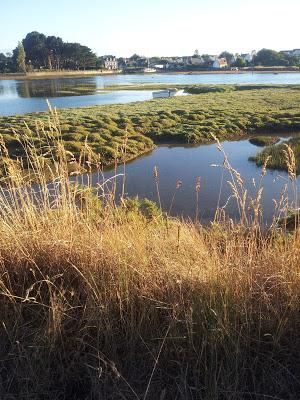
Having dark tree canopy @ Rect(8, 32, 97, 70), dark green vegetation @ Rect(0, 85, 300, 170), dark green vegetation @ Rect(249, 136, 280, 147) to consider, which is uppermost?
dark tree canopy @ Rect(8, 32, 97, 70)

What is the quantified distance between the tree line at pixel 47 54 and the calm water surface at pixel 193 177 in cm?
13916

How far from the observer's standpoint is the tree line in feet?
495

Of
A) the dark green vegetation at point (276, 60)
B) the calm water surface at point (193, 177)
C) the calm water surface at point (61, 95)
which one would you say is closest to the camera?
the calm water surface at point (193, 177)

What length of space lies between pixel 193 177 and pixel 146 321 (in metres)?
13.9

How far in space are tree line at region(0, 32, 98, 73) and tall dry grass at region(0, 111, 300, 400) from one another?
511 ft

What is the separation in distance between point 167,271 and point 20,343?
4.23 ft

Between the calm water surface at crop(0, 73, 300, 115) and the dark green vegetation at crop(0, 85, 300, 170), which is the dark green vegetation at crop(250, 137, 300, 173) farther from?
the calm water surface at crop(0, 73, 300, 115)

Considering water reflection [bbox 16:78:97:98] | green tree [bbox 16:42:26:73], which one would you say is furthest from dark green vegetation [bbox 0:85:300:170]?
green tree [bbox 16:42:26:73]

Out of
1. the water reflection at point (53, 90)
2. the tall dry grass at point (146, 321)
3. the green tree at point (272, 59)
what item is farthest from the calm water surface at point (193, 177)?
the green tree at point (272, 59)

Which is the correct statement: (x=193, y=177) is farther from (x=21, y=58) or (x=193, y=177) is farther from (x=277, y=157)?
(x=21, y=58)

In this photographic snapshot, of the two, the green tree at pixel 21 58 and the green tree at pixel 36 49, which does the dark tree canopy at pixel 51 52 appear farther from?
the green tree at pixel 21 58

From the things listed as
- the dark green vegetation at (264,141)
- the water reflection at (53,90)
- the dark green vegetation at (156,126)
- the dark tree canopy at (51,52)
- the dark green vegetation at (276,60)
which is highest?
the dark tree canopy at (51,52)

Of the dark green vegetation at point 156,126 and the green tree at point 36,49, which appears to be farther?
the green tree at point 36,49

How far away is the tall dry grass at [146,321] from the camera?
114 inches
